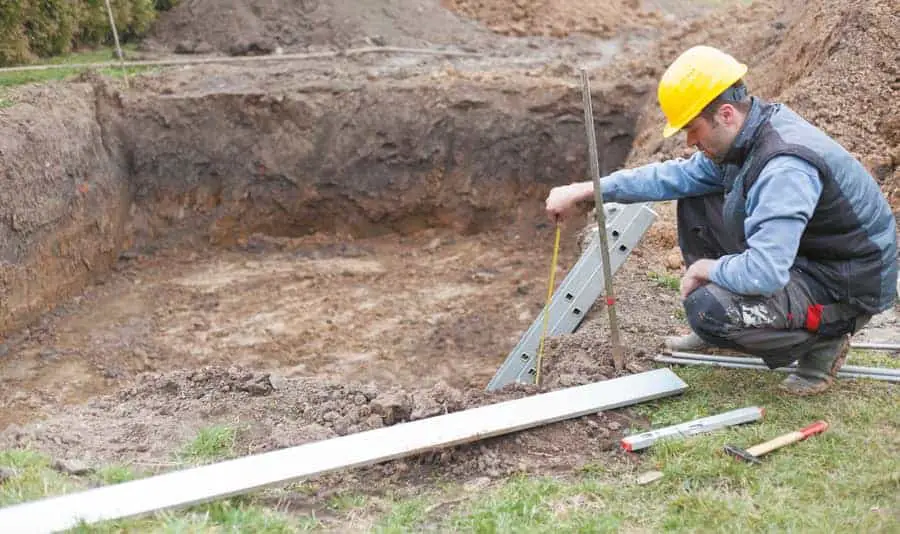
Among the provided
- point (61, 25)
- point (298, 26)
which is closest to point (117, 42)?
point (61, 25)

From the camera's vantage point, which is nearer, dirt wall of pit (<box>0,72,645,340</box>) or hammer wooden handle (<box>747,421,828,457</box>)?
hammer wooden handle (<box>747,421,828,457</box>)

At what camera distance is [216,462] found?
3607 millimetres

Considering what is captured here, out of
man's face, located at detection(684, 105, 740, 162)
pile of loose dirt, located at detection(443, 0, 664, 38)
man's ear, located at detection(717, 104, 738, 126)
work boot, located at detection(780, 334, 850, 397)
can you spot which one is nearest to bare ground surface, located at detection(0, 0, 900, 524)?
pile of loose dirt, located at detection(443, 0, 664, 38)

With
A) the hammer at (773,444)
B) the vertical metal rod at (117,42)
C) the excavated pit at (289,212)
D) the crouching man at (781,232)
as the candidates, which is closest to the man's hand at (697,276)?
the crouching man at (781,232)

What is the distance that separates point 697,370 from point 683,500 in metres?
1.16

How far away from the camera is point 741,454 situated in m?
3.34

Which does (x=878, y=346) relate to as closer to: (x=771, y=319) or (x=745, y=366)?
(x=745, y=366)

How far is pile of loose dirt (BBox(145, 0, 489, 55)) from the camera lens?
11.1 meters

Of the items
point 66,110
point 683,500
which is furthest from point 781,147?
point 66,110

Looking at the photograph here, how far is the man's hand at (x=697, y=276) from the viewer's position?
3645mm

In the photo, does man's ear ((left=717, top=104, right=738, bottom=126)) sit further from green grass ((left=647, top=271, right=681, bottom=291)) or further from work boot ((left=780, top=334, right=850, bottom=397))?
green grass ((left=647, top=271, right=681, bottom=291))

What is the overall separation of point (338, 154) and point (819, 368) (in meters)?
6.24

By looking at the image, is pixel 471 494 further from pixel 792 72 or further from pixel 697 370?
pixel 792 72

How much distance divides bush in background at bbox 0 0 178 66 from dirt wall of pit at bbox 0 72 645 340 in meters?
1.50
